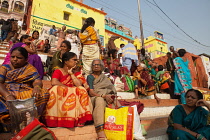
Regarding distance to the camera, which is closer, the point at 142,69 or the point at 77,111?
the point at 77,111

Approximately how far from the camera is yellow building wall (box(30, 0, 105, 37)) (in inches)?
600

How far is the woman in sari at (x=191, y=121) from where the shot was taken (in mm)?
2469

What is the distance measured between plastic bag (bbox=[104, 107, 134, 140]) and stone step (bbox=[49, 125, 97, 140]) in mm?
242

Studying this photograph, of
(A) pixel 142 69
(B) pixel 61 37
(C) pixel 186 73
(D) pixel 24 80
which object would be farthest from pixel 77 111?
(B) pixel 61 37

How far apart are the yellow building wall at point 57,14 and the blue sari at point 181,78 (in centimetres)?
1388

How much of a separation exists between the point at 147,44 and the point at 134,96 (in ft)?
101

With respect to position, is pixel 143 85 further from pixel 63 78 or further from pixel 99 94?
pixel 63 78

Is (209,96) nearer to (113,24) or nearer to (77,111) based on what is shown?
(77,111)

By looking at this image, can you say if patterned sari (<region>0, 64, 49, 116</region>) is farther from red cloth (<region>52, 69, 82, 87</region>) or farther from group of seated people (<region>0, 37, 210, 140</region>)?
red cloth (<region>52, 69, 82, 87</region>)

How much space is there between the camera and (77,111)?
7.57 feet

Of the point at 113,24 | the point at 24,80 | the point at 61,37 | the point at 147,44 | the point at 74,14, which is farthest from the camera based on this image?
the point at 147,44

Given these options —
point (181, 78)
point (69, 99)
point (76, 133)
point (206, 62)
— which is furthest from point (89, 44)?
point (206, 62)

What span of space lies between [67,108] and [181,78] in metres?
4.79

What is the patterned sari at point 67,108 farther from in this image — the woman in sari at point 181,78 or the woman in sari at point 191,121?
the woman in sari at point 181,78
